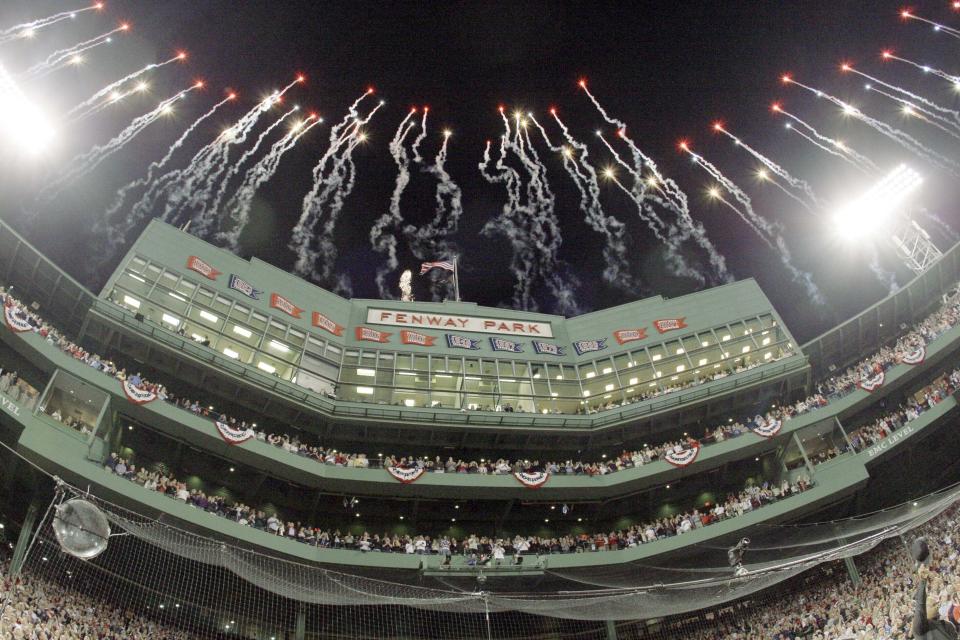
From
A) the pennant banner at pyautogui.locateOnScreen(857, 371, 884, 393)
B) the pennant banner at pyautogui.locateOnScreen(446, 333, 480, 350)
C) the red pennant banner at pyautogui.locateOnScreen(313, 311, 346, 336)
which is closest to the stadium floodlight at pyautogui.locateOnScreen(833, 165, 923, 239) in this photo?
the pennant banner at pyautogui.locateOnScreen(857, 371, 884, 393)

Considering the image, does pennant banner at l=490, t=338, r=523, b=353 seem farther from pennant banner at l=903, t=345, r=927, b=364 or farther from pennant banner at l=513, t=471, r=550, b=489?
pennant banner at l=903, t=345, r=927, b=364

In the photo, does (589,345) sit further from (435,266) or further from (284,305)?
(284,305)

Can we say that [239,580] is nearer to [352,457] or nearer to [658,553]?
[352,457]

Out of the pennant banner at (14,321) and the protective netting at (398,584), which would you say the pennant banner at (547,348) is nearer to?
the protective netting at (398,584)

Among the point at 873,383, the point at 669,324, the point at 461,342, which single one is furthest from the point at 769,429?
the point at 461,342

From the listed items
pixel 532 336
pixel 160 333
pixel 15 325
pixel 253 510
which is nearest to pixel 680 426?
pixel 532 336
